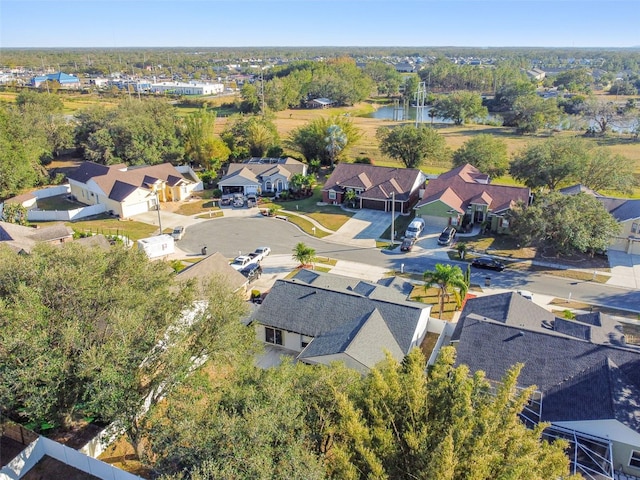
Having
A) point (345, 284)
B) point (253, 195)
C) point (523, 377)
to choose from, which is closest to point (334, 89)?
point (253, 195)

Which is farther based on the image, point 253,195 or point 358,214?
point 253,195

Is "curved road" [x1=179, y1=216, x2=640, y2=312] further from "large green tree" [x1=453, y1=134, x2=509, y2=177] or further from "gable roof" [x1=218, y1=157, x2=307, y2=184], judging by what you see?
"large green tree" [x1=453, y1=134, x2=509, y2=177]

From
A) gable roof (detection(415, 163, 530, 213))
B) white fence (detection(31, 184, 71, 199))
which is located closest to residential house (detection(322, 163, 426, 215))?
gable roof (detection(415, 163, 530, 213))

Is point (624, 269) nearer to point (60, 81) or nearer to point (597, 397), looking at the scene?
point (597, 397)

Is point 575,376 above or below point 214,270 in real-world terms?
below

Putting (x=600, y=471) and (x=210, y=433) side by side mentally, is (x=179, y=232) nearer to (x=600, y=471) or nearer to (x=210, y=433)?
(x=210, y=433)

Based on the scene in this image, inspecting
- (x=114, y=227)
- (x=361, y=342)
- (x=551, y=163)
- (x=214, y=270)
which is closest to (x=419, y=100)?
(x=551, y=163)

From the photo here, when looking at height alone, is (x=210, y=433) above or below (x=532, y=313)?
above
